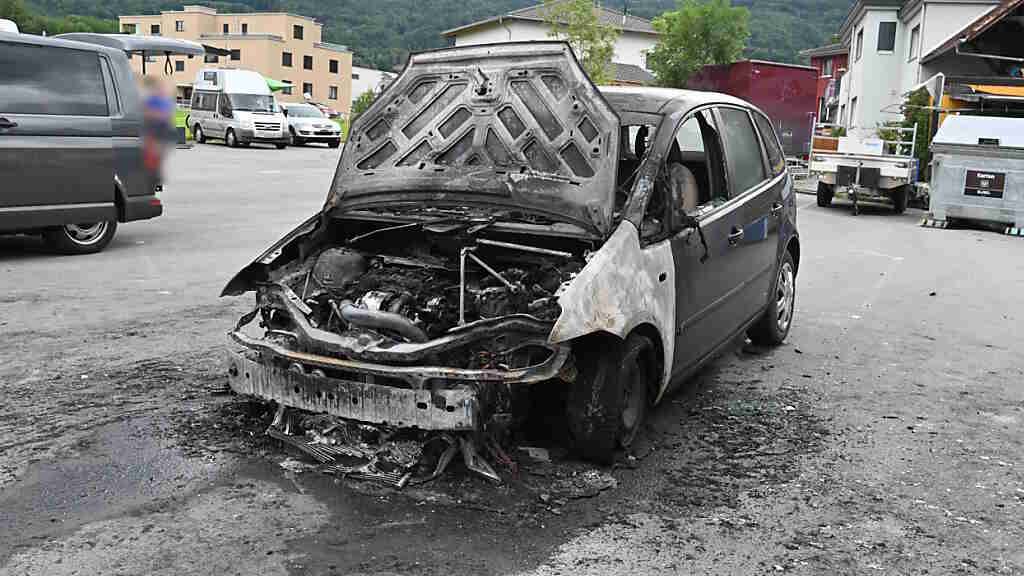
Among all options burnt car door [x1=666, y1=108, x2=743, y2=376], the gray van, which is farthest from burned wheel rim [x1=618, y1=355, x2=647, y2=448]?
the gray van

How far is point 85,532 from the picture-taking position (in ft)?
12.2

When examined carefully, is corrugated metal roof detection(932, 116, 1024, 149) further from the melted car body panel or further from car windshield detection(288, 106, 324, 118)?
car windshield detection(288, 106, 324, 118)

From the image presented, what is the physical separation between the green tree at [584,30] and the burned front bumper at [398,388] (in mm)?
45677

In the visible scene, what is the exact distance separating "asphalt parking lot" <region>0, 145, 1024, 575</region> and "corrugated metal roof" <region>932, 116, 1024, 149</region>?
31.2ft

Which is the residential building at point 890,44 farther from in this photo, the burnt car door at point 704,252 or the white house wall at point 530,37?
the burnt car door at point 704,252

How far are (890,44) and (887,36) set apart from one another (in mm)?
368

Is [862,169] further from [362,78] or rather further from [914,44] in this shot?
[362,78]

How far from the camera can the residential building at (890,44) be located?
3506 cm

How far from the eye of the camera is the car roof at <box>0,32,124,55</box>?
921cm

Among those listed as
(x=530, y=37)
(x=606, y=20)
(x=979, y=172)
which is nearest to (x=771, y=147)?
(x=979, y=172)

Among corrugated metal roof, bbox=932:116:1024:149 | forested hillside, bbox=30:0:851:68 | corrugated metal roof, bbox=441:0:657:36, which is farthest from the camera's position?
forested hillside, bbox=30:0:851:68

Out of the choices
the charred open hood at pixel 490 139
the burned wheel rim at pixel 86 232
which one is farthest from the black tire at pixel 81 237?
the charred open hood at pixel 490 139

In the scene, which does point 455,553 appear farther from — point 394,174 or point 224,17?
point 224,17

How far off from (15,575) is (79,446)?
1.32m
